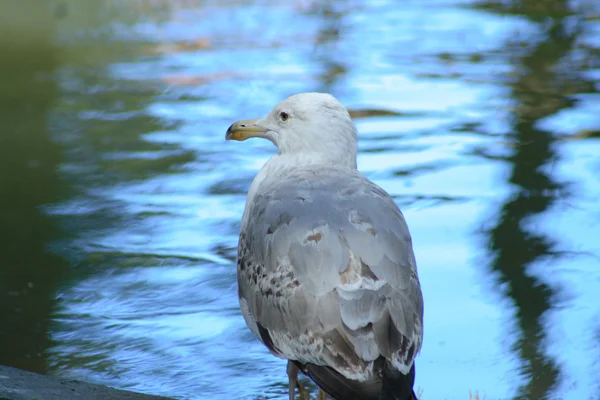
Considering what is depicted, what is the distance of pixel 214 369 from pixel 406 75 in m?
6.04

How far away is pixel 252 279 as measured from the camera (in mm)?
3727

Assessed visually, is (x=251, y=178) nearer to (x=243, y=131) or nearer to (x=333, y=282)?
(x=243, y=131)

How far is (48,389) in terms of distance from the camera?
378 cm

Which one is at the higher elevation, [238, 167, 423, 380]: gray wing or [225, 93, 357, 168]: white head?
[225, 93, 357, 168]: white head

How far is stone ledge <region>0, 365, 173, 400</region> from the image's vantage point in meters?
3.67

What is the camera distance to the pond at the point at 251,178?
15.4 ft

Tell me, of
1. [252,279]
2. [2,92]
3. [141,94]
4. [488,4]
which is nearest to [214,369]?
[252,279]

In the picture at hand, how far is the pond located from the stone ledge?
0.48 m

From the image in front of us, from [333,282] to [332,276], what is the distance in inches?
0.9

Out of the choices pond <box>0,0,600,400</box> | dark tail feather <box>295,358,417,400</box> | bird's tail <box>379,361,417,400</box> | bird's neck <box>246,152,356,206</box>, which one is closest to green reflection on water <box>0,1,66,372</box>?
pond <box>0,0,600,400</box>

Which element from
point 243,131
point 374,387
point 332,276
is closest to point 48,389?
point 332,276

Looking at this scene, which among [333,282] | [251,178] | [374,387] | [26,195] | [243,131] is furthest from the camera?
[251,178]

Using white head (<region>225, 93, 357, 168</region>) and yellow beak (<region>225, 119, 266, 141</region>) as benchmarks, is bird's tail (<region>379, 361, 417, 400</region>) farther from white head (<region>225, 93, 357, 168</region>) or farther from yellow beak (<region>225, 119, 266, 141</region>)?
yellow beak (<region>225, 119, 266, 141</region>)

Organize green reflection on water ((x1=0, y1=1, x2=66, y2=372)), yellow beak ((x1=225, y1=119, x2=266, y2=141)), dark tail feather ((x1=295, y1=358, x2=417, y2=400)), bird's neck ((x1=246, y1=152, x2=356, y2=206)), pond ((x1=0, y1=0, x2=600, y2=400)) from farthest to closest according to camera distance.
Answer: green reflection on water ((x1=0, y1=1, x2=66, y2=372)) → pond ((x1=0, y1=0, x2=600, y2=400)) → yellow beak ((x1=225, y1=119, x2=266, y2=141)) → bird's neck ((x1=246, y1=152, x2=356, y2=206)) → dark tail feather ((x1=295, y1=358, x2=417, y2=400))
